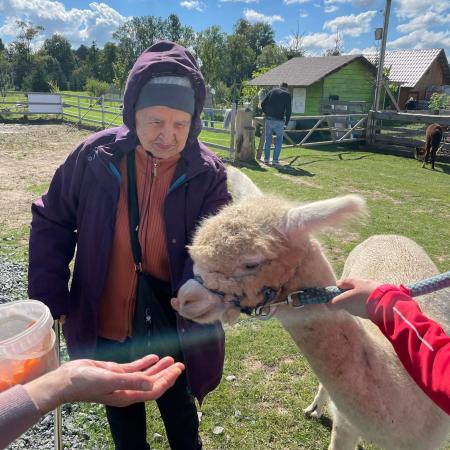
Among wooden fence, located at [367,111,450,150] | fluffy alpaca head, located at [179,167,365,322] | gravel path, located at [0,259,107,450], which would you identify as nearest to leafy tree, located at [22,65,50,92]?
wooden fence, located at [367,111,450,150]

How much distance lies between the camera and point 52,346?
1.27m

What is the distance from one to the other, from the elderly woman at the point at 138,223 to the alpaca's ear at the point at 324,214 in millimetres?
411

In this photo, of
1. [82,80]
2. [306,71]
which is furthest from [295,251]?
[82,80]

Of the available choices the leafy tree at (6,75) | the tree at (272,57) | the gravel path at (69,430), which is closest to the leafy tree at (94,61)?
the leafy tree at (6,75)

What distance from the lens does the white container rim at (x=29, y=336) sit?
3.63ft

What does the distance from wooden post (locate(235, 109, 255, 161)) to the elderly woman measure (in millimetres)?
9951

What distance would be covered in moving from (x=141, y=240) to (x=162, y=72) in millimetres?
794

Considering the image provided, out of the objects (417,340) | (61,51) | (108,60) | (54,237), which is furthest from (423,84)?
(61,51)

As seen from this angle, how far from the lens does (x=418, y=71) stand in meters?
38.7

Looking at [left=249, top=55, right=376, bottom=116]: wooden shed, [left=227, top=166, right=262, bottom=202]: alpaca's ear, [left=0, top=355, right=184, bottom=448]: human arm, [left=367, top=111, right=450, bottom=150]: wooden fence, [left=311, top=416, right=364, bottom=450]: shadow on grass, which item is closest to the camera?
[left=0, top=355, right=184, bottom=448]: human arm

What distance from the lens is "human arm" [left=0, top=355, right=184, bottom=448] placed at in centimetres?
96

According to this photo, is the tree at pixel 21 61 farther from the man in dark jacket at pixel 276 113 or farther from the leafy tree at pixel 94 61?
the man in dark jacket at pixel 276 113

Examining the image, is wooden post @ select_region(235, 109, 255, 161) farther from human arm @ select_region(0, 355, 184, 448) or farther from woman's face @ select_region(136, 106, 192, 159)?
human arm @ select_region(0, 355, 184, 448)

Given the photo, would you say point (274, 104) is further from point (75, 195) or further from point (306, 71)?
point (306, 71)
